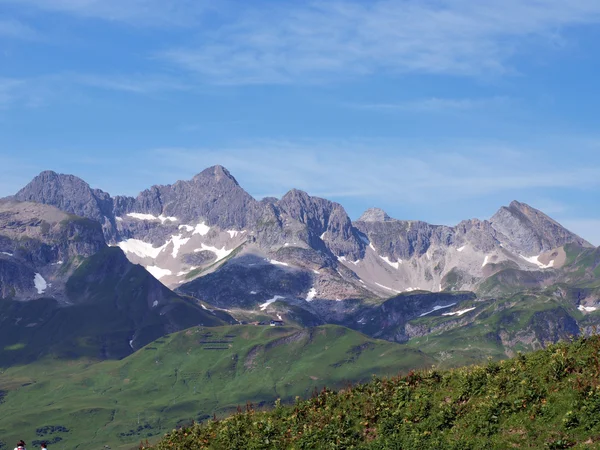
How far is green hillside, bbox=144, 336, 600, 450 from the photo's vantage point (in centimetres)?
4484

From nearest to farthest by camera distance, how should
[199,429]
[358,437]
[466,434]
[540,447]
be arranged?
[540,447]
[466,434]
[358,437]
[199,429]

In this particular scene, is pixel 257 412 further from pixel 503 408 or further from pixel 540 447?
pixel 540 447

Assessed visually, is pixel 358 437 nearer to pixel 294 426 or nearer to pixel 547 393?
pixel 294 426

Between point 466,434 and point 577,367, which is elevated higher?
point 577,367

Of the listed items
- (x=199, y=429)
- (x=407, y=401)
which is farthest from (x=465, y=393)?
(x=199, y=429)

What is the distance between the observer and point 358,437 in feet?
164

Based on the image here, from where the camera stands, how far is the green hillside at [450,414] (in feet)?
147

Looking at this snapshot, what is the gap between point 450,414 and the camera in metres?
49.1

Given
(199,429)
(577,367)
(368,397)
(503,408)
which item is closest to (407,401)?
(368,397)

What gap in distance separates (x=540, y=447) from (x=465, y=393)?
9064 millimetres

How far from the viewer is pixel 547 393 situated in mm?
48000

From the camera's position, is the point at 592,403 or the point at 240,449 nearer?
the point at 592,403

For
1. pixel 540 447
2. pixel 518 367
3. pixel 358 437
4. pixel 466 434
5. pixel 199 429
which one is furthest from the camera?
pixel 199 429

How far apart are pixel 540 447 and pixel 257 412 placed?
23020 mm
